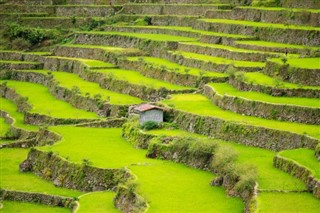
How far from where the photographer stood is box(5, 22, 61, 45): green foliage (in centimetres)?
7944

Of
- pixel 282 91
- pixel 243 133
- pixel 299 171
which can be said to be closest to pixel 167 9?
pixel 282 91

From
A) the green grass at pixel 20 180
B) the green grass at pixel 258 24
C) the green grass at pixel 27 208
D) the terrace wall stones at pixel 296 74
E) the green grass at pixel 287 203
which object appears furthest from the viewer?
the green grass at pixel 258 24

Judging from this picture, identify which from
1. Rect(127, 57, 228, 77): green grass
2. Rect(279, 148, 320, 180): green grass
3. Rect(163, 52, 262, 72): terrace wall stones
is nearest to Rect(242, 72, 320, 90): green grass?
Rect(163, 52, 262, 72): terrace wall stones

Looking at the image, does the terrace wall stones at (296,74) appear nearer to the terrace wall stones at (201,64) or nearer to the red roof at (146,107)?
the terrace wall stones at (201,64)

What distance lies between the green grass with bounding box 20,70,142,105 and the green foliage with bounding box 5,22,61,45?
7263mm

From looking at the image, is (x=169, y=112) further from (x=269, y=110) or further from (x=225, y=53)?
(x=225, y=53)

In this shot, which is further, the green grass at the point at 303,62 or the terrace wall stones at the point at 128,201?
the green grass at the point at 303,62

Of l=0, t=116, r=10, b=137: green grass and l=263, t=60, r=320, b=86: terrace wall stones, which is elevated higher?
l=263, t=60, r=320, b=86: terrace wall stones

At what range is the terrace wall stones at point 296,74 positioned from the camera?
47.4m

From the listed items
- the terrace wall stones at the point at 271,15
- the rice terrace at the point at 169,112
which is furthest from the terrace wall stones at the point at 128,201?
the terrace wall stones at the point at 271,15

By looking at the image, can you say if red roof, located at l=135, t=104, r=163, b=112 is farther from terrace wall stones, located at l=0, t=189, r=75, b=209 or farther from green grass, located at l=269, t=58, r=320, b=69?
terrace wall stones, located at l=0, t=189, r=75, b=209

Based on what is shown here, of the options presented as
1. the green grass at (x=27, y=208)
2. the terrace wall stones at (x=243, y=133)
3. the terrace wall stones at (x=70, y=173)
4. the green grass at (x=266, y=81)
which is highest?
the green grass at (x=266, y=81)

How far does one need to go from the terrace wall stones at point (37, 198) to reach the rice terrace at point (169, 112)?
58 millimetres

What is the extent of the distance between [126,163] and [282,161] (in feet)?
26.2
